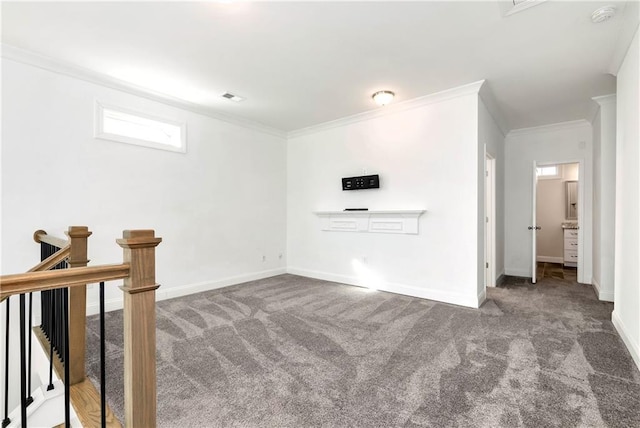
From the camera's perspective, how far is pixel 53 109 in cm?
312

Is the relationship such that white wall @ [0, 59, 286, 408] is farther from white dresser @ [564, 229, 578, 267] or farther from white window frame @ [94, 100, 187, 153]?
white dresser @ [564, 229, 578, 267]

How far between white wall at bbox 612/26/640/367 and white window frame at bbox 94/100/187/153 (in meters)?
4.84

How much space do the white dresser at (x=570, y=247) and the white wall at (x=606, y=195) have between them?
94.0 inches

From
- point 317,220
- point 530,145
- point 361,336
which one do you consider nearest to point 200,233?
point 317,220

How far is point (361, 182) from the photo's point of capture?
4707mm

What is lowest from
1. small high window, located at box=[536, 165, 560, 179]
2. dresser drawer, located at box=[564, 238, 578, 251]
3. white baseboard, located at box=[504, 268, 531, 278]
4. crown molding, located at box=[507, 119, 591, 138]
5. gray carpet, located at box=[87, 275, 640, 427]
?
gray carpet, located at box=[87, 275, 640, 427]

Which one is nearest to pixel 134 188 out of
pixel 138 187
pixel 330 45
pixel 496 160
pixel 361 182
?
pixel 138 187

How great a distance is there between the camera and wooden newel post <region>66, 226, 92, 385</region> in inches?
77.9

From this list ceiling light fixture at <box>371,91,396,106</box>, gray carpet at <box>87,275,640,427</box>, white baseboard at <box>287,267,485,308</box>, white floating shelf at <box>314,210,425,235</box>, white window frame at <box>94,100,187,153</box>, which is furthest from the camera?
white floating shelf at <box>314,210,425,235</box>

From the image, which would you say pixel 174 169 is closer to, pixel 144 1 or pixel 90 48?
pixel 90 48

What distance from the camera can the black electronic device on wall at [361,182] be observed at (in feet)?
14.9

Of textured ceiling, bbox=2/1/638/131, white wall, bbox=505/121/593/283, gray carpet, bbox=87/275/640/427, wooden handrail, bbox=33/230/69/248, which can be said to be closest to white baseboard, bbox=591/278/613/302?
gray carpet, bbox=87/275/640/427

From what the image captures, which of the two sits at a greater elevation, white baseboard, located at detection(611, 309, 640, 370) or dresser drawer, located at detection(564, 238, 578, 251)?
dresser drawer, located at detection(564, 238, 578, 251)

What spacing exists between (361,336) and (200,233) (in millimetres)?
2813
